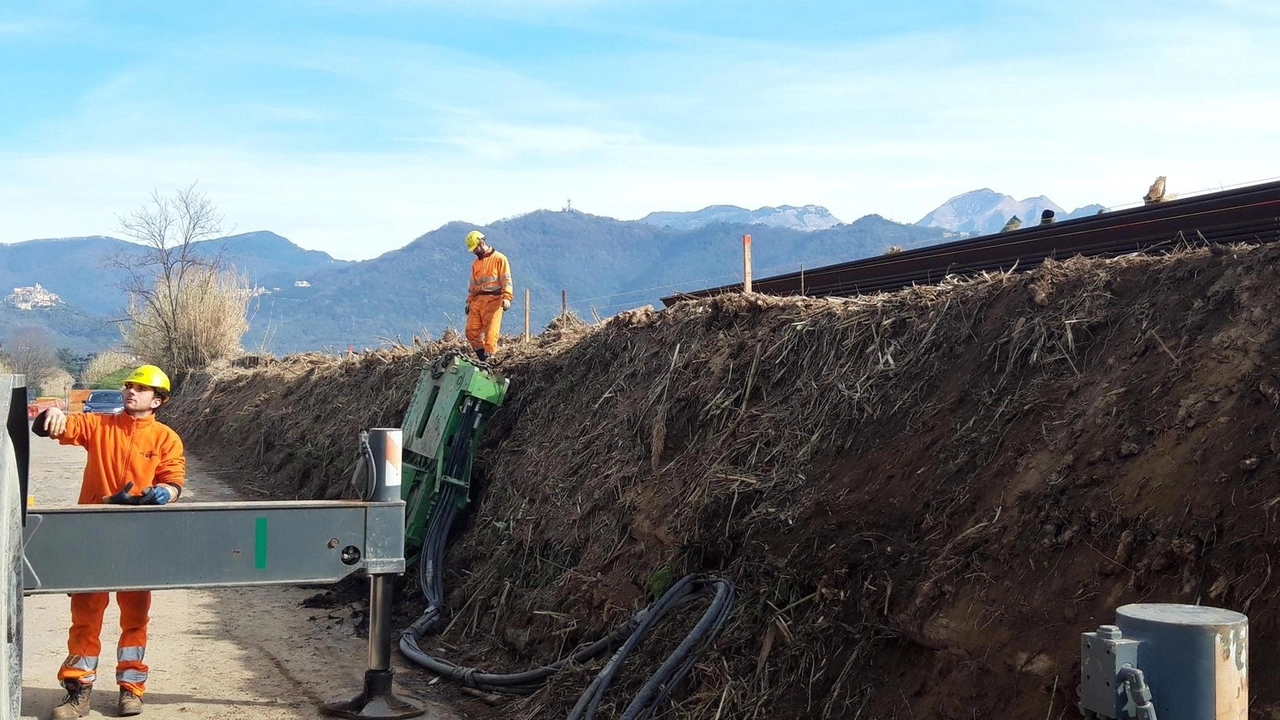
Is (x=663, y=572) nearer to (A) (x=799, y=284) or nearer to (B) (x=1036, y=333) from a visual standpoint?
(B) (x=1036, y=333)

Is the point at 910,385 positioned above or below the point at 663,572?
above

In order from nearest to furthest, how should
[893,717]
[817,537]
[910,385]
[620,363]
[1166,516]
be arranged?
[1166,516] < [893,717] < [817,537] < [910,385] < [620,363]

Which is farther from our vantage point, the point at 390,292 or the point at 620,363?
the point at 390,292

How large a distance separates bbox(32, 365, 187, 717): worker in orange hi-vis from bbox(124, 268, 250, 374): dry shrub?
29178 mm

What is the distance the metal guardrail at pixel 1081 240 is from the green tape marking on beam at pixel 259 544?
504 cm

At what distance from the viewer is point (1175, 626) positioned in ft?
7.79

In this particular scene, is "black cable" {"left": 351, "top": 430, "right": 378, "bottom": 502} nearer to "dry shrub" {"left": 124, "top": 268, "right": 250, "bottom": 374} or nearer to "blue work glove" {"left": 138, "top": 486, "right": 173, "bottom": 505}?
"blue work glove" {"left": 138, "top": 486, "right": 173, "bottom": 505}

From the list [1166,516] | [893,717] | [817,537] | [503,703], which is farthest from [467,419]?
[1166,516]

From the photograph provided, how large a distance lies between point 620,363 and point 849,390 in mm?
3560

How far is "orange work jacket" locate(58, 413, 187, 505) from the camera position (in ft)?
19.5

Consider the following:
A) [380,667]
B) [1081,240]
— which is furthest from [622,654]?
[1081,240]

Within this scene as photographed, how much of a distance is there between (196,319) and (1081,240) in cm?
3124

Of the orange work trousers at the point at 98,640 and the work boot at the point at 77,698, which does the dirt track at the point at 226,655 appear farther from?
the orange work trousers at the point at 98,640

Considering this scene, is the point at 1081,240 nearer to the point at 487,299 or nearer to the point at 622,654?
the point at 622,654
